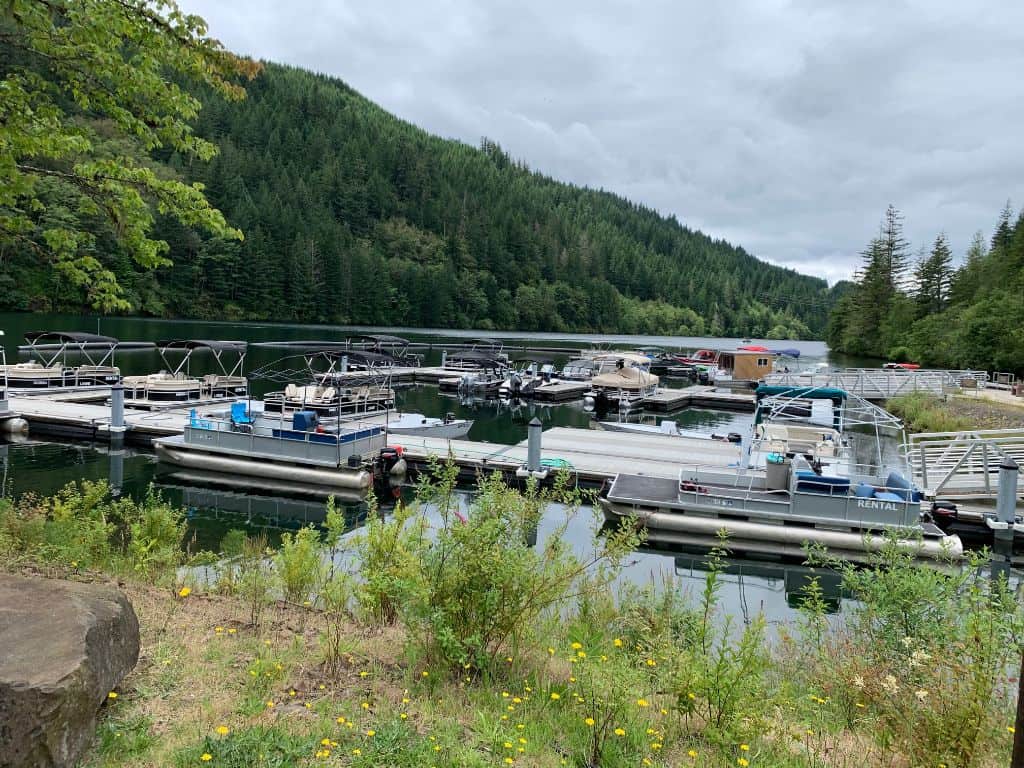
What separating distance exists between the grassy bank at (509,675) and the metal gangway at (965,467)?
13.0 meters

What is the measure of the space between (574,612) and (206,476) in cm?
1713

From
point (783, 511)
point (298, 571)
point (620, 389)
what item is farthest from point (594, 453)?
point (620, 389)

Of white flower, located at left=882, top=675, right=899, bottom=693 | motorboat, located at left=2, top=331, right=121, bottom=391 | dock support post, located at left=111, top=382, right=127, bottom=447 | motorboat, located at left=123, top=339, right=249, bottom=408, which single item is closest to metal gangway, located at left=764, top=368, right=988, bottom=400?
motorboat, located at left=123, top=339, right=249, bottom=408

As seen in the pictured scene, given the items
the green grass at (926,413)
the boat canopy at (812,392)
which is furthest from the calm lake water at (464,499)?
the boat canopy at (812,392)

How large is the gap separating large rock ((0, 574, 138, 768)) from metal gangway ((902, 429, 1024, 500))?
18.1 m

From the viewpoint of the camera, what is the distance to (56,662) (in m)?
3.78

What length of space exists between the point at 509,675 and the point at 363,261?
130905 mm

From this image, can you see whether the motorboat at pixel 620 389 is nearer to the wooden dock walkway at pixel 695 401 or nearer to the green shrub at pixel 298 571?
the wooden dock walkway at pixel 695 401

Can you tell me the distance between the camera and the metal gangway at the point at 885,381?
46.0 m

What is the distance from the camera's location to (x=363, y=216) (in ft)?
577

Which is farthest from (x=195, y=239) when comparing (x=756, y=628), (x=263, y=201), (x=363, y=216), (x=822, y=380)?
(x=756, y=628)

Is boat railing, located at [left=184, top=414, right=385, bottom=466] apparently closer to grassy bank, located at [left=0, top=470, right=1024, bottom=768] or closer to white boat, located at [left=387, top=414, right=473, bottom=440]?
white boat, located at [left=387, top=414, right=473, bottom=440]

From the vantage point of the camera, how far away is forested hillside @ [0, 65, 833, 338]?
109 m

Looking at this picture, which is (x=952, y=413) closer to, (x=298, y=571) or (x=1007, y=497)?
(x=1007, y=497)
